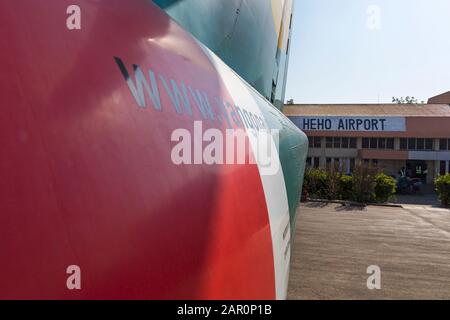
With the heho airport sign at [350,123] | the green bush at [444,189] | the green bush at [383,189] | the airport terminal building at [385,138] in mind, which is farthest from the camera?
the heho airport sign at [350,123]

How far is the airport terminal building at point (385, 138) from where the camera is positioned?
3081 centimetres

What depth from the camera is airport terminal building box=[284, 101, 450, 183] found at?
3081 cm

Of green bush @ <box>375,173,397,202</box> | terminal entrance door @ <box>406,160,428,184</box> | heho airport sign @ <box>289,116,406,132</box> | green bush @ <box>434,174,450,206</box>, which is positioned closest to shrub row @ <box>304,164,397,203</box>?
green bush @ <box>375,173,397,202</box>

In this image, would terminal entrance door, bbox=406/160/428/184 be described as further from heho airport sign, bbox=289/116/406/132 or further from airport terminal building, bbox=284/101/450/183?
heho airport sign, bbox=289/116/406/132

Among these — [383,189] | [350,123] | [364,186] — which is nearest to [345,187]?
[364,186]

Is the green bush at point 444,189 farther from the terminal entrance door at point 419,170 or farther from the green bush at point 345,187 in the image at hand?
the terminal entrance door at point 419,170

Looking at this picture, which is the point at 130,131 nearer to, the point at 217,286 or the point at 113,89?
the point at 113,89

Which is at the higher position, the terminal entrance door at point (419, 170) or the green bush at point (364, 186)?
the terminal entrance door at point (419, 170)

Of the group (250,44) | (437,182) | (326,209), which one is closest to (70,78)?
(250,44)

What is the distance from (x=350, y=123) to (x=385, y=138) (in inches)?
116

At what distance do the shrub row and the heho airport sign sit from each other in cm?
1364

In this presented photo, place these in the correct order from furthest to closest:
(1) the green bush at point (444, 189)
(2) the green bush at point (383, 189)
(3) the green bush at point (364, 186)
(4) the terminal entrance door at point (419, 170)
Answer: (4) the terminal entrance door at point (419, 170) < (1) the green bush at point (444, 189) < (2) the green bush at point (383, 189) < (3) the green bush at point (364, 186)

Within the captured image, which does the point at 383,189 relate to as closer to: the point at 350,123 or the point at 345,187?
the point at 345,187

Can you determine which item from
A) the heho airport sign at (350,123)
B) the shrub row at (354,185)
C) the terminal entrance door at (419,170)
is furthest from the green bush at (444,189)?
the terminal entrance door at (419,170)
